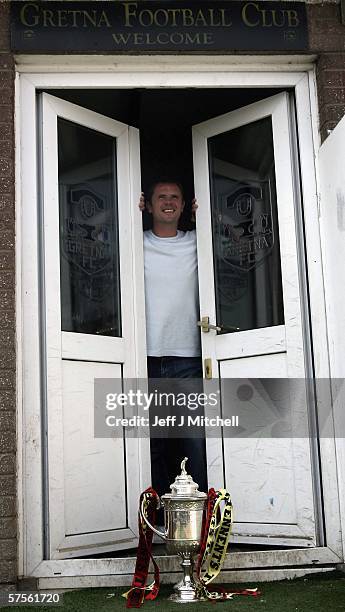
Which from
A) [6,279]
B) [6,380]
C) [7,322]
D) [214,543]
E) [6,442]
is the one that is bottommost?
[214,543]

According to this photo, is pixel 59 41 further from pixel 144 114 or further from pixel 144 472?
pixel 144 472

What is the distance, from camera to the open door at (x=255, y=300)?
468 centimetres

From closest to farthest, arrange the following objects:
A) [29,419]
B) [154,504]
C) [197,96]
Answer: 1. [154,504]
2. [29,419]
3. [197,96]

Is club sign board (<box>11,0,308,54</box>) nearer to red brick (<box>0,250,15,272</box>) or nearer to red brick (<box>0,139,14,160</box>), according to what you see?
red brick (<box>0,139,14,160</box>)

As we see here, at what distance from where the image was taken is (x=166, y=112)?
19.1 ft

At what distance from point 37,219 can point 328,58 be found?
5.95ft

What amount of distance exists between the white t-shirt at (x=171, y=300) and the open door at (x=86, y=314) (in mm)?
324

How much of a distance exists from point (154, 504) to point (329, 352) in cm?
125

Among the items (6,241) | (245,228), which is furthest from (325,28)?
(6,241)

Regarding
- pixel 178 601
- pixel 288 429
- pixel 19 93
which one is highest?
pixel 19 93

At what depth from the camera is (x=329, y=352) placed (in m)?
→ 4.60

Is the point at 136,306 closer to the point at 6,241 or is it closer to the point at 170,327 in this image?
the point at 170,327

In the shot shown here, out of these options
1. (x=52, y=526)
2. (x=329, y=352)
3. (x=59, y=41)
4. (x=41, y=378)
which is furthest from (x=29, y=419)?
(x=59, y=41)

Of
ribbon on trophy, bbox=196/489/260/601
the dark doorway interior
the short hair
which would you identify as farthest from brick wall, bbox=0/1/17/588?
the short hair
